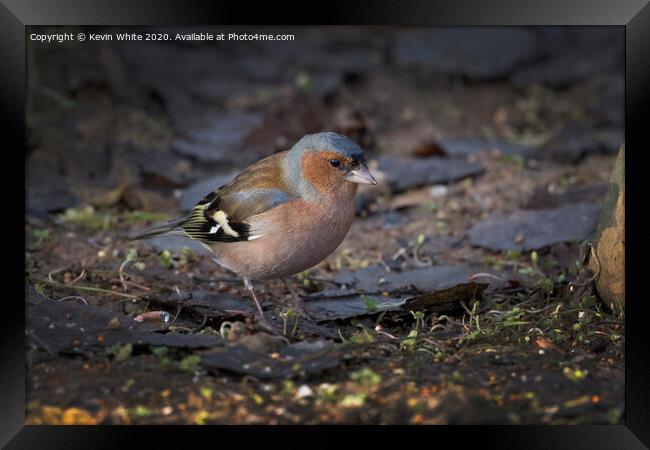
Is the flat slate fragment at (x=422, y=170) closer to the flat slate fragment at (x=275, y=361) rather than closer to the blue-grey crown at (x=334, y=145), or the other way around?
the blue-grey crown at (x=334, y=145)

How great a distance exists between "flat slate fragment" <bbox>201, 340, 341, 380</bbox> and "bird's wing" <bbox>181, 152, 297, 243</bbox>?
1.18 metres

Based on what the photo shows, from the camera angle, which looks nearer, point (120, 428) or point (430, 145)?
point (120, 428)

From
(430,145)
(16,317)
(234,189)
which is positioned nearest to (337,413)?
(16,317)

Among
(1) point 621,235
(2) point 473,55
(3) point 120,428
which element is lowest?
(3) point 120,428

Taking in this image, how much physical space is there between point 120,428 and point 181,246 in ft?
8.58

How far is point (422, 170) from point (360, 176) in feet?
8.62

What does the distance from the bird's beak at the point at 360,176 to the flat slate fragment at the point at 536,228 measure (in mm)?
1395

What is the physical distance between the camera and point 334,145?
15.9 feet

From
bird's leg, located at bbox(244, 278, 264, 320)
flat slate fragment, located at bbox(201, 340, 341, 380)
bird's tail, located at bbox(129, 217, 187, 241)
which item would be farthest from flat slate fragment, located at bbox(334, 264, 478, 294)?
flat slate fragment, located at bbox(201, 340, 341, 380)

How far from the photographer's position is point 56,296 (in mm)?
4770

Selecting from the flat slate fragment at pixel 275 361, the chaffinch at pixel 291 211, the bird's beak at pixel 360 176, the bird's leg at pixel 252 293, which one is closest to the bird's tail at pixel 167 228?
the chaffinch at pixel 291 211

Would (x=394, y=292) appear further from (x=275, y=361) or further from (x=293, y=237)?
(x=275, y=361)

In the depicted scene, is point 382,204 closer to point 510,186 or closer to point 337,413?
point 510,186

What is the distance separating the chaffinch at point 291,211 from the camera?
4.71 m
